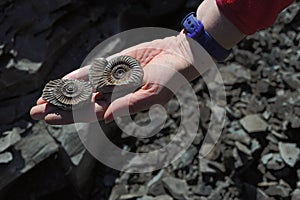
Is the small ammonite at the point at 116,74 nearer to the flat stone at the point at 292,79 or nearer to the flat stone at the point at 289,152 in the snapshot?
the flat stone at the point at 289,152

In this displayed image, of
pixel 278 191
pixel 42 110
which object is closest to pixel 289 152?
pixel 278 191

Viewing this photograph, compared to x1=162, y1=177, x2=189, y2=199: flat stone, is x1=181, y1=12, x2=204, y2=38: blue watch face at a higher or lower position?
higher

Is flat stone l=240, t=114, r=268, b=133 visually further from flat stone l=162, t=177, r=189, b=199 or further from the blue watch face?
the blue watch face

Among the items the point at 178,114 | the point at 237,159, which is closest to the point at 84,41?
the point at 178,114

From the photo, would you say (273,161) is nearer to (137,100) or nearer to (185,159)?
(185,159)

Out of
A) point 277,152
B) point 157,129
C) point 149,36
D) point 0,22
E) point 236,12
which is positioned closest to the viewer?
point 236,12

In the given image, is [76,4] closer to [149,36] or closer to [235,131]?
[149,36]

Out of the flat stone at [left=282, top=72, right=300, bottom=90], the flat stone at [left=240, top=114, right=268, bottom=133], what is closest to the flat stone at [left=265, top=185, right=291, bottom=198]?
the flat stone at [left=240, top=114, right=268, bottom=133]
